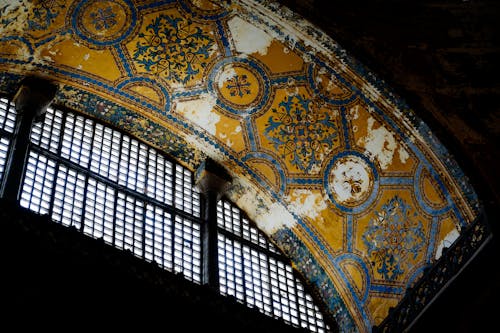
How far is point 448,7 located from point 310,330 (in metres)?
4.69

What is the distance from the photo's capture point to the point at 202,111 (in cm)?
1145

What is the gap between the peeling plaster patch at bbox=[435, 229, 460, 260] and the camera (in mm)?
10492

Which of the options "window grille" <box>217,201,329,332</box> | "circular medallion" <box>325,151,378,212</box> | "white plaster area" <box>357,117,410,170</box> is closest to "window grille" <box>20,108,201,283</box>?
"window grille" <box>217,201,329,332</box>

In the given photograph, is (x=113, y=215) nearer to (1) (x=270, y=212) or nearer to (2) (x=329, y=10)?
(1) (x=270, y=212)

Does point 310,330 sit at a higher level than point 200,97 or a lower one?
lower

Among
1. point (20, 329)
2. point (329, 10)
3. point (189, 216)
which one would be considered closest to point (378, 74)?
point (329, 10)

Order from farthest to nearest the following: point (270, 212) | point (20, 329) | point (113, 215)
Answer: point (270, 212), point (113, 215), point (20, 329)

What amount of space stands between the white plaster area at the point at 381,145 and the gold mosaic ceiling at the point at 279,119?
16mm

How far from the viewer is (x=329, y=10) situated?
10.5 meters

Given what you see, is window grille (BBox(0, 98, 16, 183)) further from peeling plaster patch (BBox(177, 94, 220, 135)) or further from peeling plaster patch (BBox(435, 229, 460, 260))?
peeling plaster patch (BBox(435, 229, 460, 260))

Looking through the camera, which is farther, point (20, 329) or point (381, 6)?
point (381, 6)

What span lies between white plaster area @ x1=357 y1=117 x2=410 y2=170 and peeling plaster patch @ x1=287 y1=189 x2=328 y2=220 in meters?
1.03

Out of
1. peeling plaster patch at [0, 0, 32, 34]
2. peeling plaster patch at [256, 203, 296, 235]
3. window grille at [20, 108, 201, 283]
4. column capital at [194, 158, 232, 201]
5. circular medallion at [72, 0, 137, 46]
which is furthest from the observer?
peeling plaster patch at [256, 203, 296, 235]

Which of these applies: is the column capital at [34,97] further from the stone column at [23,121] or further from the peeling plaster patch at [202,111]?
the peeling plaster patch at [202,111]
